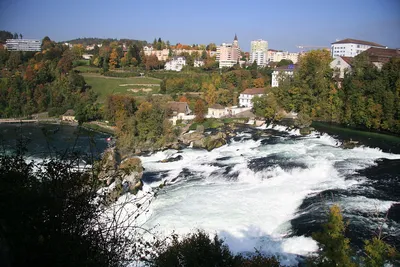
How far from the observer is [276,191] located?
35.4ft

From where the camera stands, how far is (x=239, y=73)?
32969 mm

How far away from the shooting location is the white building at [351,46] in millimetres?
38094

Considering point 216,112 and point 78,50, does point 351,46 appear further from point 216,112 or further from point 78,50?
point 78,50

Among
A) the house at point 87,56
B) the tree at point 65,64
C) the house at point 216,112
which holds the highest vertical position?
the house at point 87,56

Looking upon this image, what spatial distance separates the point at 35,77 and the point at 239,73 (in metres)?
Answer: 17.9

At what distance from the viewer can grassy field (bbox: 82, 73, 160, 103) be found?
3284 centimetres

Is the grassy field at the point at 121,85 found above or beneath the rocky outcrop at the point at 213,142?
above

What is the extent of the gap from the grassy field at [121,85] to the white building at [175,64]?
9.31 metres

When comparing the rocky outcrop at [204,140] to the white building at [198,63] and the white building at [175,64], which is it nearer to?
the white building at [175,64]

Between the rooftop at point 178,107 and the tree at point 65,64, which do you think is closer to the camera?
the rooftop at point 178,107

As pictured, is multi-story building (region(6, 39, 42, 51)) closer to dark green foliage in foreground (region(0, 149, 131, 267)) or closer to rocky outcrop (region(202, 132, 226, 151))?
rocky outcrop (region(202, 132, 226, 151))

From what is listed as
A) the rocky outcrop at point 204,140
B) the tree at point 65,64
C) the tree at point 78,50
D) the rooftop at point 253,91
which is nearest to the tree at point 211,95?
the rooftop at point 253,91

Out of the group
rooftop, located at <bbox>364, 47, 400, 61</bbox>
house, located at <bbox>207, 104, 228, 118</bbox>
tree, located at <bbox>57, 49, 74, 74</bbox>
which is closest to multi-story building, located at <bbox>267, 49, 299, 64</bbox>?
rooftop, located at <bbox>364, 47, 400, 61</bbox>

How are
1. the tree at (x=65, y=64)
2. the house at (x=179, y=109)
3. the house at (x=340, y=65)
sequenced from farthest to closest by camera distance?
the tree at (x=65, y=64), the house at (x=340, y=65), the house at (x=179, y=109)
